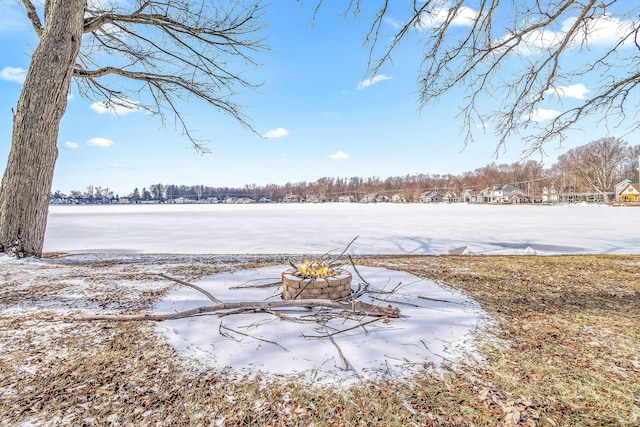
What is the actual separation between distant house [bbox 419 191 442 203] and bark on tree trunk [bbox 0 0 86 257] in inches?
3330

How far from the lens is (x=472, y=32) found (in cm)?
431

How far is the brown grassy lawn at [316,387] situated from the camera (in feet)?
5.66

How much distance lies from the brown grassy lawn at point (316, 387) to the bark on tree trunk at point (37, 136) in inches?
107

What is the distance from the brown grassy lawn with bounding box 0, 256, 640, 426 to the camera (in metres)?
1.73

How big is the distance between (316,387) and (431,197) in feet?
296

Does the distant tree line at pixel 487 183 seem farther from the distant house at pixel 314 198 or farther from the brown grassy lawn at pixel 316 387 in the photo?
the brown grassy lawn at pixel 316 387

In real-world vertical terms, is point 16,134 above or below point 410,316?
above

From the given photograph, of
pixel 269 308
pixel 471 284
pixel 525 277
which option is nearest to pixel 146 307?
pixel 269 308

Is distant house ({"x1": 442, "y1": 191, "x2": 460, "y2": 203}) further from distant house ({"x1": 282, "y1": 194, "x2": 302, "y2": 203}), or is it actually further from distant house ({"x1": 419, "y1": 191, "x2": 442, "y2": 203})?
distant house ({"x1": 282, "y1": 194, "x2": 302, "y2": 203})

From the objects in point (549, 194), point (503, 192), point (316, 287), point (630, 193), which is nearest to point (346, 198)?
point (503, 192)

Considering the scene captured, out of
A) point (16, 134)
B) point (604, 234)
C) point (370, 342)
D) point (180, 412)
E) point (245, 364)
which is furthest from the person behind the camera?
point (604, 234)

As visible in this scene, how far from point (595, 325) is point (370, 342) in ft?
7.26

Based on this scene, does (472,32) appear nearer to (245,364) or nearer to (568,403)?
(568,403)

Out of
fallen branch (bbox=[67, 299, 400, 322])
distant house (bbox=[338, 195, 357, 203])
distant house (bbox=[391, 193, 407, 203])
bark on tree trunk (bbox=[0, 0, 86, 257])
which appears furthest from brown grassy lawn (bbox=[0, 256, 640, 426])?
distant house (bbox=[338, 195, 357, 203])
